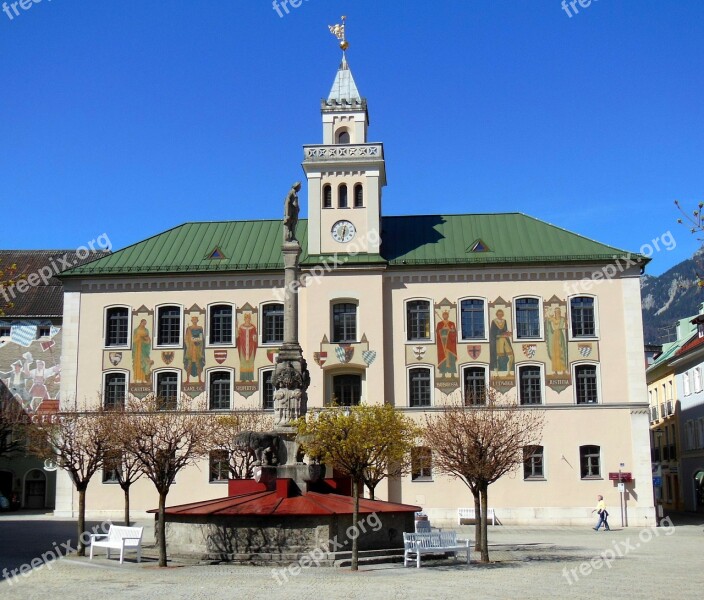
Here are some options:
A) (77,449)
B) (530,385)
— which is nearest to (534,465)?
(530,385)

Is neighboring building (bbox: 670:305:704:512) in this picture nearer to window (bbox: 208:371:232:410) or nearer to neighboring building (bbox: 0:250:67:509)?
window (bbox: 208:371:232:410)

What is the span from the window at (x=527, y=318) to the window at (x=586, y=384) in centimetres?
255

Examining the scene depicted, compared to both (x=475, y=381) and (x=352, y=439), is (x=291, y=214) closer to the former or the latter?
(x=352, y=439)

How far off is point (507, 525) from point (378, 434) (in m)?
21.0

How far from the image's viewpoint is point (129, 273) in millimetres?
44625

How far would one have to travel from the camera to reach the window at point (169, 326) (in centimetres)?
4406

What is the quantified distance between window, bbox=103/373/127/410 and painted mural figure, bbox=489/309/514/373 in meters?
17.6

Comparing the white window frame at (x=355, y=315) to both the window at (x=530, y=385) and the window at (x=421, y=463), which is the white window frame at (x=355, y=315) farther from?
the window at (x=530, y=385)

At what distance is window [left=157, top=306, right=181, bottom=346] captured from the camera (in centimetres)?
4406

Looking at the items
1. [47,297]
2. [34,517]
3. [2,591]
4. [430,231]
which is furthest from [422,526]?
[47,297]

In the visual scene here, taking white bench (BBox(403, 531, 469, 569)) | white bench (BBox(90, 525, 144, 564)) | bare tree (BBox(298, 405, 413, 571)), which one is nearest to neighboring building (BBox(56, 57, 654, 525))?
white bench (BBox(403, 531, 469, 569))

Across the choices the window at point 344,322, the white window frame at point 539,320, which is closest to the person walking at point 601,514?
the white window frame at point 539,320

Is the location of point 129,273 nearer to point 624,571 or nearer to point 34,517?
point 34,517

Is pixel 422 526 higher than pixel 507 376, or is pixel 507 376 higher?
pixel 507 376
